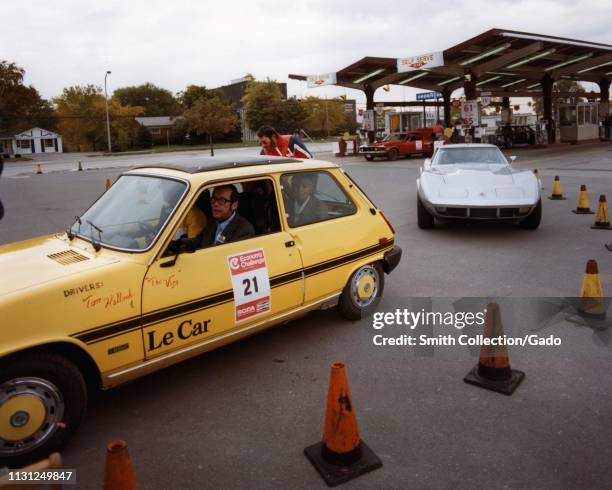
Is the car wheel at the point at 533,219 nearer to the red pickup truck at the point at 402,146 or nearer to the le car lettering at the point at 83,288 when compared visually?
the le car lettering at the point at 83,288

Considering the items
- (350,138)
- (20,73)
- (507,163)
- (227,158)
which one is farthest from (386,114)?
(20,73)

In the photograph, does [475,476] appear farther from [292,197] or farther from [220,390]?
[292,197]

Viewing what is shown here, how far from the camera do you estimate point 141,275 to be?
3.34 meters

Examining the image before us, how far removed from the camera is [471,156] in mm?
9922

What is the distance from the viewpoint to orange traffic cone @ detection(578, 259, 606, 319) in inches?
179

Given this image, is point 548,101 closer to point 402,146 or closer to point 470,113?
point 470,113

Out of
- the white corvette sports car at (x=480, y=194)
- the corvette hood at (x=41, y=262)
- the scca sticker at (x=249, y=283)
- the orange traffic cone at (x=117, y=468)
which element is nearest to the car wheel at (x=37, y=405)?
the corvette hood at (x=41, y=262)

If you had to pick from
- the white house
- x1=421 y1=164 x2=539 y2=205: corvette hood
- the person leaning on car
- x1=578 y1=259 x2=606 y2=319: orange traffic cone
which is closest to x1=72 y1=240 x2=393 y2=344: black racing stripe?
the person leaning on car

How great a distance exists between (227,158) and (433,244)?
4.33m

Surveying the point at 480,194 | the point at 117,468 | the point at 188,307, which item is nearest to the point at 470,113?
the point at 480,194

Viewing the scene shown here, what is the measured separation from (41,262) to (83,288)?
0.55m

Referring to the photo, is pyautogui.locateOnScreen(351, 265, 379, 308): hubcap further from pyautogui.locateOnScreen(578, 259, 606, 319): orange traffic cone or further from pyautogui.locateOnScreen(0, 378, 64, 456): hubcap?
pyautogui.locateOnScreen(0, 378, 64, 456): hubcap

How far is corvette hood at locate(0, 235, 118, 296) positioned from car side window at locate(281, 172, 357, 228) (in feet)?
5.17

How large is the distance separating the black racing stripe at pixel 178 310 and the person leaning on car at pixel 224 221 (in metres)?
0.47
